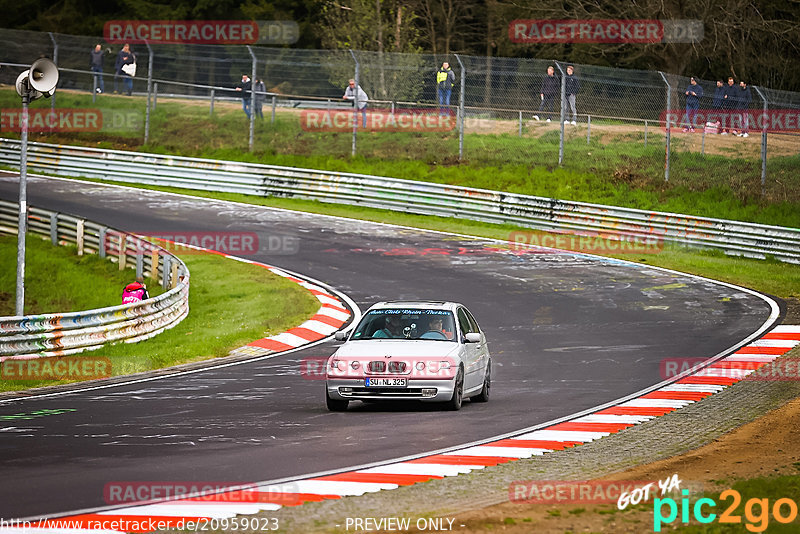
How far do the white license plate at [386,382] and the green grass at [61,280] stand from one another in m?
12.6

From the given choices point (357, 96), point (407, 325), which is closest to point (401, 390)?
point (407, 325)

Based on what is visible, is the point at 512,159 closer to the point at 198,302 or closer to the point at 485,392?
the point at 198,302

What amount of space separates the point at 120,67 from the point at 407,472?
1316 inches

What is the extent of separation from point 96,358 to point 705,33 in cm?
3346

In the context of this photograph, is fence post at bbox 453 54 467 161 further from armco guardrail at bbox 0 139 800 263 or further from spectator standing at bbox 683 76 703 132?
spectator standing at bbox 683 76 703 132

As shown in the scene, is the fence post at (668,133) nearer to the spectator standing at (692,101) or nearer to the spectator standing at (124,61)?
the spectator standing at (692,101)

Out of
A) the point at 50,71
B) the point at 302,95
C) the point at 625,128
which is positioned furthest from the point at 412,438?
the point at 302,95

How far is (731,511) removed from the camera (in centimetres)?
793

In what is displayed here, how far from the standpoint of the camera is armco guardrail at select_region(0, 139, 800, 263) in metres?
27.7

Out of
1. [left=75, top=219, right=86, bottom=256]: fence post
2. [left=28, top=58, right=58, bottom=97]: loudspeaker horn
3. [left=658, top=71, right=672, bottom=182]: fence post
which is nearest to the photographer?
[left=28, top=58, right=58, bottom=97]: loudspeaker horn

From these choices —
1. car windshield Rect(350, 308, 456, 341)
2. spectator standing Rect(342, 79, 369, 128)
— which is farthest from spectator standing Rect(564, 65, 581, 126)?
car windshield Rect(350, 308, 456, 341)

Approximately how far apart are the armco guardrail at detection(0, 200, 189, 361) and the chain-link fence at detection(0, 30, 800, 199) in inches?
353

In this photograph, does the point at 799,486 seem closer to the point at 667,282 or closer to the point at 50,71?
the point at 50,71

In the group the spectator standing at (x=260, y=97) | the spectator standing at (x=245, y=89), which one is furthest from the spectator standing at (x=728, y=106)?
the spectator standing at (x=245, y=89)
